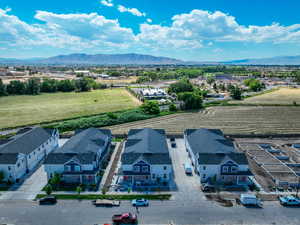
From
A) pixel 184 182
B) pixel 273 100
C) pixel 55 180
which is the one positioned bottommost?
pixel 184 182

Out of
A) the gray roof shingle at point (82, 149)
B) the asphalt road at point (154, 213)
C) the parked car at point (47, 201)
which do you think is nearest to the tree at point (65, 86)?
the gray roof shingle at point (82, 149)

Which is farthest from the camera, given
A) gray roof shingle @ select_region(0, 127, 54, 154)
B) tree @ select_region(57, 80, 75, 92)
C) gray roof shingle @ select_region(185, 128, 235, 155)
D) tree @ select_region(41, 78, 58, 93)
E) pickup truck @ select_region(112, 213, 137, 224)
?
tree @ select_region(57, 80, 75, 92)

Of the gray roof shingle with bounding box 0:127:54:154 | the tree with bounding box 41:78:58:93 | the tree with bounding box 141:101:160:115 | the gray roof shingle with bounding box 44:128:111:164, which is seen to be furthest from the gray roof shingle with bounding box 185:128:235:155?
the tree with bounding box 41:78:58:93

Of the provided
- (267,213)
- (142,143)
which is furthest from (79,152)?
(267,213)

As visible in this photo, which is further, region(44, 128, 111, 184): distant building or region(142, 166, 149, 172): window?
region(142, 166, 149, 172): window

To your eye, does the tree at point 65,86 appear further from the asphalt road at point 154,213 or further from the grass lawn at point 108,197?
the asphalt road at point 154,213

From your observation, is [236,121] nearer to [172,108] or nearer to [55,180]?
[172,108]

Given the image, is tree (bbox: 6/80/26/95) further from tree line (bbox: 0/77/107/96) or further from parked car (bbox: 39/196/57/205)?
parked car (bbox: 39/196/57/205)

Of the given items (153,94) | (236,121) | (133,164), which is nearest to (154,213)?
(133,164)
